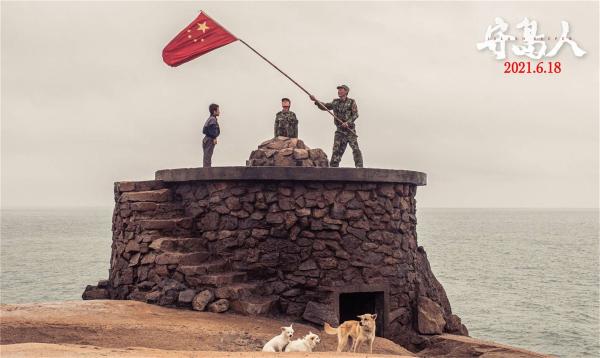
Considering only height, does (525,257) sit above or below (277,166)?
below

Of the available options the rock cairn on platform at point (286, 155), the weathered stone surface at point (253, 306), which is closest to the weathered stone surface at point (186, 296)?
the weathered stone surface at point (253, 306)

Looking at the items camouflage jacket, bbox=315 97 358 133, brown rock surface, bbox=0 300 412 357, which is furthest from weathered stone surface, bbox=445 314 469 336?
camouflage jacket, bbox=315 97 358 133

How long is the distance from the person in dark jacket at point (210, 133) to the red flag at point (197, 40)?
106cm

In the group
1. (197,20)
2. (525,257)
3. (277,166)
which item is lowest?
(525,257)

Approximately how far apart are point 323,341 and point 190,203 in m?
3.68

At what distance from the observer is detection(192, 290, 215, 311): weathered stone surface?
11.1 m

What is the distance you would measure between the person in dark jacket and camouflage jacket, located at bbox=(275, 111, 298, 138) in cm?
117

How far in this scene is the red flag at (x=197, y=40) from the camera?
1273 centimetres

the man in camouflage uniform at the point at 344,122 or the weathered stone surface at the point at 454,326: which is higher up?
the man in camouflage uniform at the point at 344,122

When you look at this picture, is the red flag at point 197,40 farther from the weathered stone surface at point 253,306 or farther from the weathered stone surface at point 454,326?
the weathered stone surface at point 454,326

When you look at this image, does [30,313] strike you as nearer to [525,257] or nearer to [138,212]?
[138,212]

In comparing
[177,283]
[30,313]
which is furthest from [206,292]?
[30,313]

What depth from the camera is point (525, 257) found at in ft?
193

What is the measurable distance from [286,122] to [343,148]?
1258 millimetres
